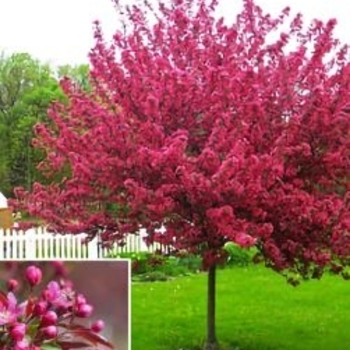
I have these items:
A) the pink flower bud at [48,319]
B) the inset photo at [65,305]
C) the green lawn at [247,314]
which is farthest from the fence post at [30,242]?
the pink flower bud at [48,319]

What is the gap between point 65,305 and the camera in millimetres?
2781

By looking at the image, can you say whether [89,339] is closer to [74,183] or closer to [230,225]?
[230,225]

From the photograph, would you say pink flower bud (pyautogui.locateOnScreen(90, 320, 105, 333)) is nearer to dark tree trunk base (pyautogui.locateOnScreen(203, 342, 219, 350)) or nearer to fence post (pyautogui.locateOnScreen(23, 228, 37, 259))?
dark tree trunk base (pyautogui.locateOnScreen(203, 342, 219, 350))

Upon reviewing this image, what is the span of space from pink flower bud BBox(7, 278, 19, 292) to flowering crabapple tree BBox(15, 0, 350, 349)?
272cm

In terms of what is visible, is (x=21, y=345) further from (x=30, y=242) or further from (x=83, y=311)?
(x=30, y=242)

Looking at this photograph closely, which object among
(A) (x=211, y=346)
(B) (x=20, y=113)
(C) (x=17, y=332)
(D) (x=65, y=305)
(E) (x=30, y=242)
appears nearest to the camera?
(C) (x=17, y=332)

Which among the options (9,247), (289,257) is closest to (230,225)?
(289,257)

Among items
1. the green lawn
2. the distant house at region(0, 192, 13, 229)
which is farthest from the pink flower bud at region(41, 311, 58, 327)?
the distant house at region(0, 192, 13, 229)

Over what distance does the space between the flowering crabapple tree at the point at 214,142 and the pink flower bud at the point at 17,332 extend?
9.42ft

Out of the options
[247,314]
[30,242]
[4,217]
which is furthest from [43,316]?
[4,217]

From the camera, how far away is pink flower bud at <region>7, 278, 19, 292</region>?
281 centimetres

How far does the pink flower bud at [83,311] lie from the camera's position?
111 inches

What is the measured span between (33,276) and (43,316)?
0.59 ft

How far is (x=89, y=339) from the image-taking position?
2824 mm
